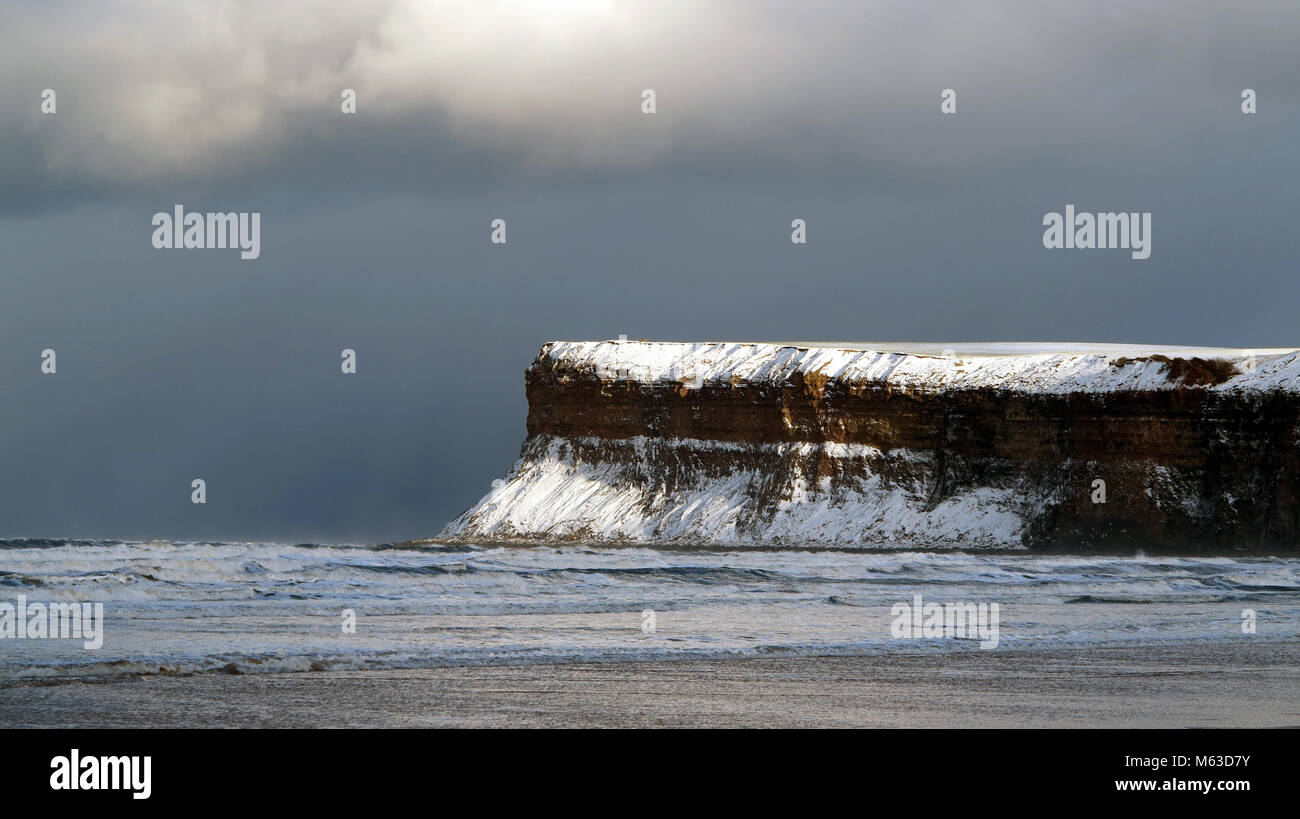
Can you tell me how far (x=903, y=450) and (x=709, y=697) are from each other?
56.9 meters

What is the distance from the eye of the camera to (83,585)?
2994 centimetres

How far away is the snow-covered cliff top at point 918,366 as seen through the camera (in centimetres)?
6238

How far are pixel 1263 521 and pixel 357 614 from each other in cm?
4405

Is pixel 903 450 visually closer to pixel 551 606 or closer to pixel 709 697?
pixel 551 606

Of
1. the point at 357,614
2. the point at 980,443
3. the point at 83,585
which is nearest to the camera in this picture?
the point at 357,614

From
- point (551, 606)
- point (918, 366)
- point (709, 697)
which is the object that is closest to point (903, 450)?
point (918, 366)

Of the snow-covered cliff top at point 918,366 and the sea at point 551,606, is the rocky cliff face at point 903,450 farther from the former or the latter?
the sea at point 551,606

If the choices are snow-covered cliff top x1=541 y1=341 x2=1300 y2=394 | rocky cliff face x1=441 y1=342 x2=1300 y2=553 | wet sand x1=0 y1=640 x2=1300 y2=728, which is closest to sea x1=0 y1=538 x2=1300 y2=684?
wet sand x1=0 y1=640 x2=1300 y2=728

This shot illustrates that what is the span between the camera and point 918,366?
7344cm

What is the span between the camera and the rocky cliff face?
61.3m

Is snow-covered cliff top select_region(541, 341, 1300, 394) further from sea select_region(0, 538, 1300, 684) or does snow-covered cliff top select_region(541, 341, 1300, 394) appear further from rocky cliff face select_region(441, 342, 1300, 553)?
sea select_region(0, 538, 1300, 684)

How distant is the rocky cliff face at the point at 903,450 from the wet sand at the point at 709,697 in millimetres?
42753
